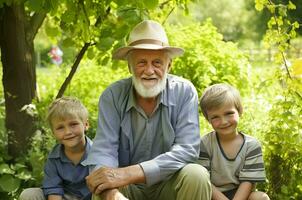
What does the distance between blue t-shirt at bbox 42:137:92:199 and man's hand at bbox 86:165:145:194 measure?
0.51 meters

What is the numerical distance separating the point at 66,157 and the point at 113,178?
27.5 inches

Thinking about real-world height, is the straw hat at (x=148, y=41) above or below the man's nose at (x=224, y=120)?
above

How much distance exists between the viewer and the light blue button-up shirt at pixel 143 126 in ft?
11.8

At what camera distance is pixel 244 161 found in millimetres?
3676

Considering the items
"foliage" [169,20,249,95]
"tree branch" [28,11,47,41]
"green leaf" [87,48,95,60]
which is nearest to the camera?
"green leaf" [87,48,95,60]

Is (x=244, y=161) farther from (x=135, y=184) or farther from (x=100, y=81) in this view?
(x=100, y=81)

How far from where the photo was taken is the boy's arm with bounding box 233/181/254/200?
360 cm

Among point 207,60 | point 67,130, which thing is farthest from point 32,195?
point 207,60

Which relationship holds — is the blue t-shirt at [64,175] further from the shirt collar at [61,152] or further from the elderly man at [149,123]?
the elderly man at [149,123]

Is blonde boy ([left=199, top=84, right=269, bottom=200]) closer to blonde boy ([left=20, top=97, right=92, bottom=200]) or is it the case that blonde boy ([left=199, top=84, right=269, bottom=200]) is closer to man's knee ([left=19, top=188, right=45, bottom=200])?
blonde boy ([left=20, top=97, right=92, bottom=200])

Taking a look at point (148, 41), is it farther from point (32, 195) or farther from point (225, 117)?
point (32, 195)

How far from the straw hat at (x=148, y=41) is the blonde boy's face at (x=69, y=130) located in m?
0.53

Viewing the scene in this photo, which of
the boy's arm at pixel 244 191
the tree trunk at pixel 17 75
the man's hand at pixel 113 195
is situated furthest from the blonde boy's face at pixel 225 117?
the tree trunk at pixel 17 75

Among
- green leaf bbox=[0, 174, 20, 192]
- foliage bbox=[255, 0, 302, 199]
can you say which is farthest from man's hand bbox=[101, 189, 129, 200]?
green leaf bbox=[0, 174, 20, 192]
